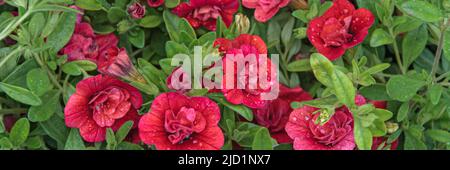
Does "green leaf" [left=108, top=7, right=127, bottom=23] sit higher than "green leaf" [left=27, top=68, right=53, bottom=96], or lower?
higher

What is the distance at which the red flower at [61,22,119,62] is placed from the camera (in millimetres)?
1103

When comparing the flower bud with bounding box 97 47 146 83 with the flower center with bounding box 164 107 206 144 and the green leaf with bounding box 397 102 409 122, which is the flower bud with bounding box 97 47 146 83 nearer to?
the flower center with bounding box 164 107 206 144

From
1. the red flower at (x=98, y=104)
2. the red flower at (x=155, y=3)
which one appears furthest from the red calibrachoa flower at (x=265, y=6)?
the red flower at (x=98, y=104)

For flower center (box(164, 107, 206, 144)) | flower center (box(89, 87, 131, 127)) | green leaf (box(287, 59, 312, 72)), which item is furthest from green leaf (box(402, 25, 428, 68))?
flower center (box(89, 87, 131, 127))

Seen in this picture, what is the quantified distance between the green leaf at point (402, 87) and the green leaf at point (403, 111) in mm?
30

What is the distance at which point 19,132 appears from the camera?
103cm

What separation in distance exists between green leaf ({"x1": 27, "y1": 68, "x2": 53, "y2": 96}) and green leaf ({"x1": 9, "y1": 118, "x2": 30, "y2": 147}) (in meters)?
0.05

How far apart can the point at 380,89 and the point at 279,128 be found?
0.63ft

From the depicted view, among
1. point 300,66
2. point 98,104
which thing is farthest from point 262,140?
point 98,104

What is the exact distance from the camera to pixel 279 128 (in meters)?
1.08

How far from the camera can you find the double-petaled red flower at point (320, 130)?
3.36ft

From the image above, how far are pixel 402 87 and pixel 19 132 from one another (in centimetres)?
65

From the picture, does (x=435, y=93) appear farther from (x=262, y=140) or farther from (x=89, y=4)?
(x=89, y=4)

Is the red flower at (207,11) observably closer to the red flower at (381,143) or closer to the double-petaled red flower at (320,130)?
the double-petaled red flower at (320,130)
